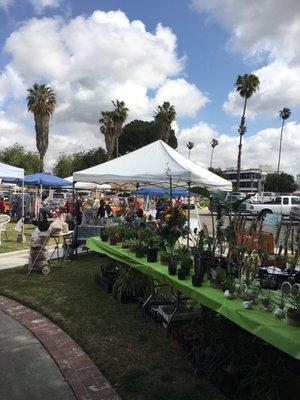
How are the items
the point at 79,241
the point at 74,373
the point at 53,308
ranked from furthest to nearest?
the point at 79,241 → the point at 53,308 → the point at 74,373

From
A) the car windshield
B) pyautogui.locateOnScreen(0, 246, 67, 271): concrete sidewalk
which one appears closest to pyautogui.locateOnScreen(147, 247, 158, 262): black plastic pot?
pyautogui.locateOnScreen(0, 246, 67, 271): concrete sidewalk

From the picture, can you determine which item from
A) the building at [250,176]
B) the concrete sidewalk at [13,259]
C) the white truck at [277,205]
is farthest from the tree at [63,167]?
the building at [250,176]

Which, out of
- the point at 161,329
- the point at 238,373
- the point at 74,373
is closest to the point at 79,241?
the point at 161,329

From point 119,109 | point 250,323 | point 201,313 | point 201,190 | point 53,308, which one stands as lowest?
point 53,308

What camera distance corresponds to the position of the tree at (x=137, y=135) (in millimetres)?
71062

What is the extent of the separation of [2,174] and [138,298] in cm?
692

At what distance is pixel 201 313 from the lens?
14.9 ft

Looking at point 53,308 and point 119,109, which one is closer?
point 53,308

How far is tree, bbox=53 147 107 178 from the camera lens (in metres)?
64.4

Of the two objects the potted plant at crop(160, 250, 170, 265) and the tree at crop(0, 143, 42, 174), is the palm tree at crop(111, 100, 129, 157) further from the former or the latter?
the potted plant at crop(160, 250, 170, 265)

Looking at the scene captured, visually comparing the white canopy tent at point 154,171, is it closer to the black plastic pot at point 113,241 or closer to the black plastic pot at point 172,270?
the black plastic pot at point 113,241

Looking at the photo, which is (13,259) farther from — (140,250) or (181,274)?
(181,274)

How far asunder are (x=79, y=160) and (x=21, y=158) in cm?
1337

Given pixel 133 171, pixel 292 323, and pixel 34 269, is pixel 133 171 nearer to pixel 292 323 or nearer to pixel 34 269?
pixel 34 269
